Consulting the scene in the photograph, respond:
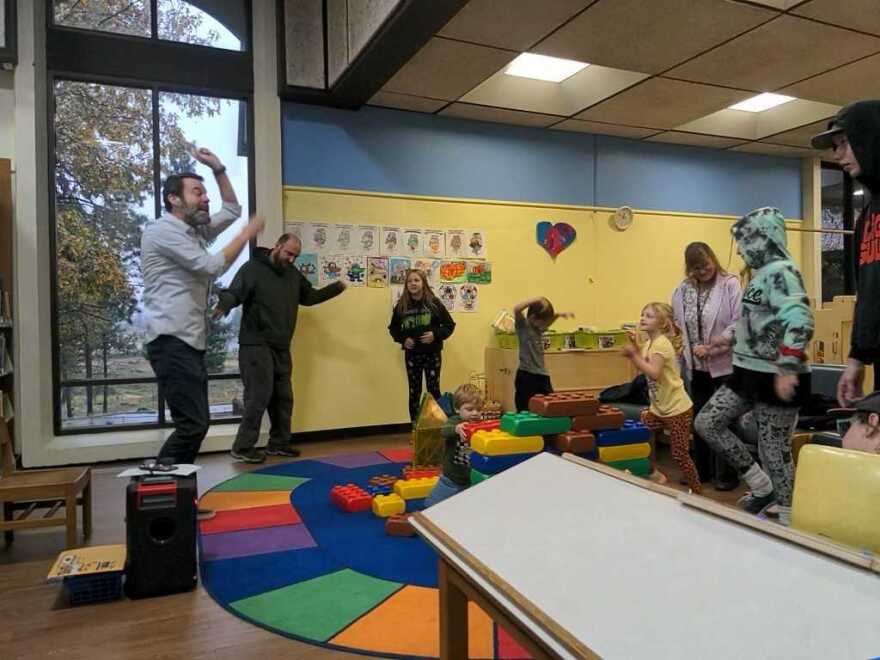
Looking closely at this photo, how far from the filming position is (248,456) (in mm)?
4469

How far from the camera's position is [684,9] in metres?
3.56

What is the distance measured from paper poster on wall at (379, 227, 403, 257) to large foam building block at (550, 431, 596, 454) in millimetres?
2923

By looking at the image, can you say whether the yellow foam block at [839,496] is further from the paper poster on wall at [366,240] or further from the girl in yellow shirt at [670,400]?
the paper poster on wall at [366,240]

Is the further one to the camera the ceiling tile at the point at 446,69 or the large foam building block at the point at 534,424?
the ceiling tile at the point at 446,69

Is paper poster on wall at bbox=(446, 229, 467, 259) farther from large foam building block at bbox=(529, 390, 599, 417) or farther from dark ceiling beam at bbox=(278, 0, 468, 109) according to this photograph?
large foam building block at bbox=(529, 390, 599, 417)

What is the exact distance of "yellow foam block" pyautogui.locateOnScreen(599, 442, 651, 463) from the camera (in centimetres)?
292

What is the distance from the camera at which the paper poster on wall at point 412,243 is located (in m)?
5.45

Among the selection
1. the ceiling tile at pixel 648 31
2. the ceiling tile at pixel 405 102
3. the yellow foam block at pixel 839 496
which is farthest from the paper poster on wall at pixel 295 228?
the yellow foam block at pixel 839 496

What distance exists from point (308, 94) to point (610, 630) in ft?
15.7

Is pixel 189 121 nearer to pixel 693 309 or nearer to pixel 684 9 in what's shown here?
pixel 684 9

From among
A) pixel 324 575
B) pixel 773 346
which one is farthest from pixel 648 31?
pixel 324 575

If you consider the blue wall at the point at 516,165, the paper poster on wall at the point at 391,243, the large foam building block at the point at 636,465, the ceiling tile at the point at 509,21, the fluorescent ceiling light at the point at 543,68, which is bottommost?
the large foam building block at the point at 636,465

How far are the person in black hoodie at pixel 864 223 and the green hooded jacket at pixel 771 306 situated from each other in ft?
1.03

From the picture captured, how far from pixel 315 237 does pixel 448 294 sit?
1260 mm
